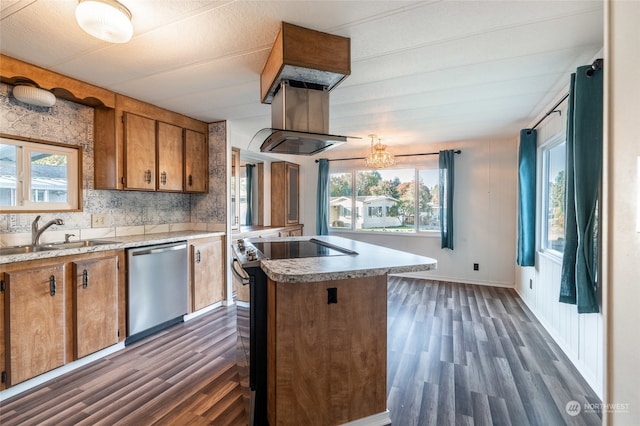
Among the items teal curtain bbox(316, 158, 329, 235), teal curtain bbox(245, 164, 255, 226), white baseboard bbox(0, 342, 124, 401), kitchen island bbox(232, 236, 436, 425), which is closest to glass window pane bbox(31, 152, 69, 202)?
white baseboard bbox(0, 342, 124, 401)

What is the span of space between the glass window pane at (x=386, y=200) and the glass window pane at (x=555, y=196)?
2035 millimetres

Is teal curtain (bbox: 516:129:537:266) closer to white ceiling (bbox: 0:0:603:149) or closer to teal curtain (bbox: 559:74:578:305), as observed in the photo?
white ceiling (bbox: 0:0:603:149)

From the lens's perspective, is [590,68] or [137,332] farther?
[137,332]

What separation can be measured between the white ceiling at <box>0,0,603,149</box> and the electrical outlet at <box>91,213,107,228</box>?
1.27 meters

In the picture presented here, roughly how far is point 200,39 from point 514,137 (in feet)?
14.9

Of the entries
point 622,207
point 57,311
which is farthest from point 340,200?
point 622,207

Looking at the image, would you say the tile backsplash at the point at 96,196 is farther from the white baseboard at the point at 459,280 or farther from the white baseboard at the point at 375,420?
the white baseboard at the point at 459,280

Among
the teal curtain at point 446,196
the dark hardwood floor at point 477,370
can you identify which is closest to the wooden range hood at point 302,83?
the dark hardwood floor at point 477,370

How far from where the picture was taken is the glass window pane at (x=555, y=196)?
282 cm

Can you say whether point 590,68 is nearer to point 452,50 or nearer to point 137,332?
point 452,50

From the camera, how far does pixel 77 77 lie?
2.42 m

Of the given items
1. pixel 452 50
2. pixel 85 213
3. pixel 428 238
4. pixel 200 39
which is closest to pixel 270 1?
pixel 200 39

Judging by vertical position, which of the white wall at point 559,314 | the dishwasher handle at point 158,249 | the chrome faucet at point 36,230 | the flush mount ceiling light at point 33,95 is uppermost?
the flush mount ceiling light at point 33,95

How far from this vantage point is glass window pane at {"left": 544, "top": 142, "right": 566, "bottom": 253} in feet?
9.24
